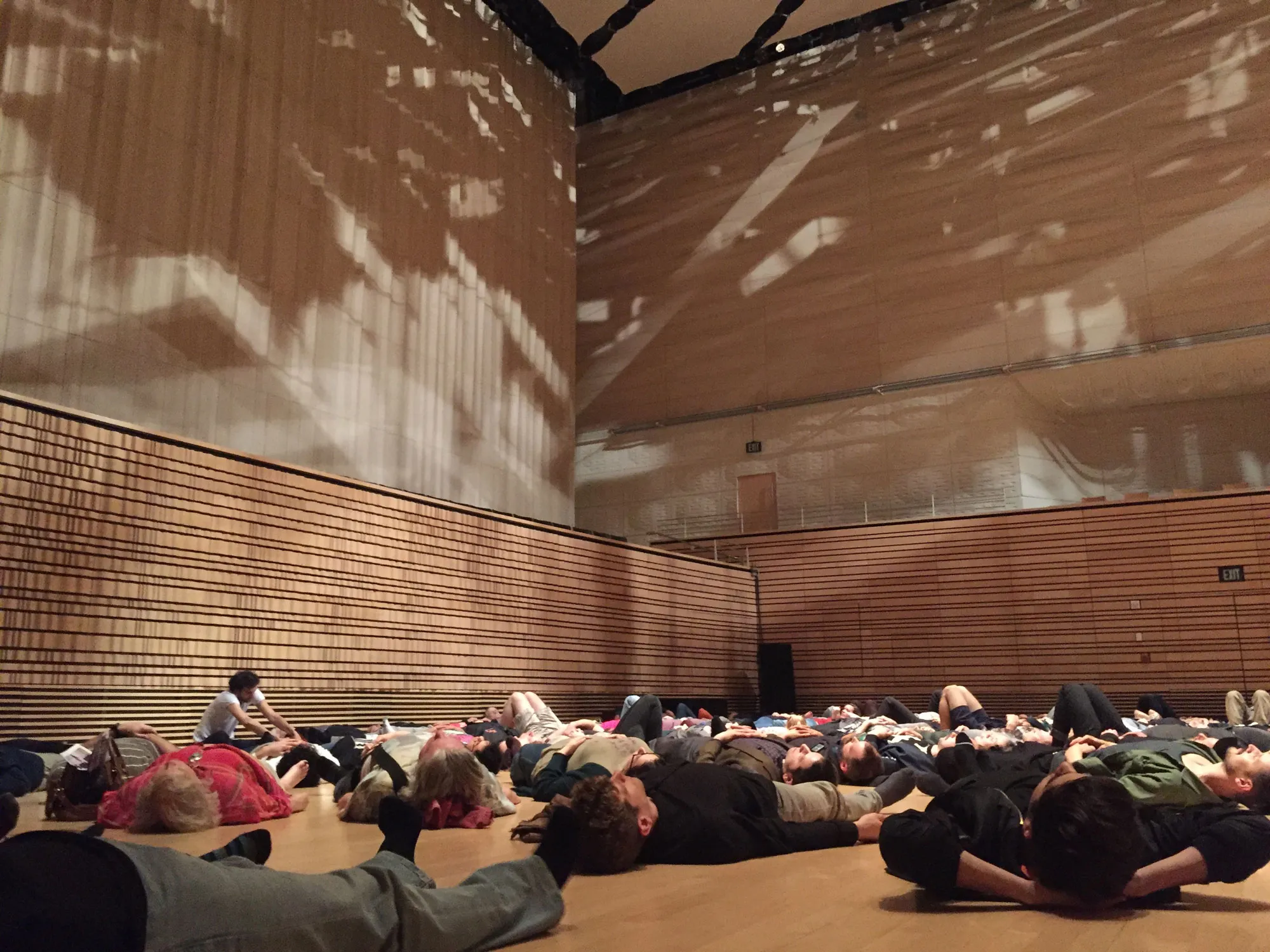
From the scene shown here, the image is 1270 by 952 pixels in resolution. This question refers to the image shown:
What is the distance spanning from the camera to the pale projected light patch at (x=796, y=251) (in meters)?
15.8

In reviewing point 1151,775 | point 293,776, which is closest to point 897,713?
point 293,776

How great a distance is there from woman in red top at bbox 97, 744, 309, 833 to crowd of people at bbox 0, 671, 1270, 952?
0.01 m

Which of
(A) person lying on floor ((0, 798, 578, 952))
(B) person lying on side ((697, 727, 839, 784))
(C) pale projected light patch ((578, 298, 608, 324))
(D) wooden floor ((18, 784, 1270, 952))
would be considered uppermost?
(C) pale projected light patch ((578, 298, 608, 324))

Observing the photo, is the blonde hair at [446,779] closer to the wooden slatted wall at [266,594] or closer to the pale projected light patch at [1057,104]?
the wooden slatted wall at [266,594]

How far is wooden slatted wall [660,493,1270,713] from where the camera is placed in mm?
11109

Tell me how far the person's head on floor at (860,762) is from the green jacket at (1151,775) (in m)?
1.27

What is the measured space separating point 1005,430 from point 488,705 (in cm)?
880

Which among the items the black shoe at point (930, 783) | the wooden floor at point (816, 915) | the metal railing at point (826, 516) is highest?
the metal railing at point (826, 516)

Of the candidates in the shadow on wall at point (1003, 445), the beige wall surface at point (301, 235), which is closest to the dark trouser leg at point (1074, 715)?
the shadow on wall at point (1003, 445)

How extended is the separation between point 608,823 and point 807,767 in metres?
1.63

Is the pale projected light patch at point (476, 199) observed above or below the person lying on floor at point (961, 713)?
above

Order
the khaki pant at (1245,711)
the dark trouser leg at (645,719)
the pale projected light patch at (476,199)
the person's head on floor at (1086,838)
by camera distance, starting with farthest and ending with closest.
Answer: the pale projected light patch at (476,199), the khaki pant at (1245,711), the dark trouser leg at (645,719), the person's head on floor at (1086,838)

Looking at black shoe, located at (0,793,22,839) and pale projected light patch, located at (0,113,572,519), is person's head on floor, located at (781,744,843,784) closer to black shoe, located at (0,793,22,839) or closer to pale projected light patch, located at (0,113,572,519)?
black shoe, located at (0,793,22,839)

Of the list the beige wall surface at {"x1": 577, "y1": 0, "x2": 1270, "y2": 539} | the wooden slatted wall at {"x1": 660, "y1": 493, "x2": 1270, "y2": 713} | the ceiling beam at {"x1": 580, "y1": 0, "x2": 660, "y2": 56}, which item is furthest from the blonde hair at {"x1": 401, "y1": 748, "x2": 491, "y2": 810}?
the ceiling beam at {"x1": 580, "y1": 0, "x2": 660, "y2": 56}
